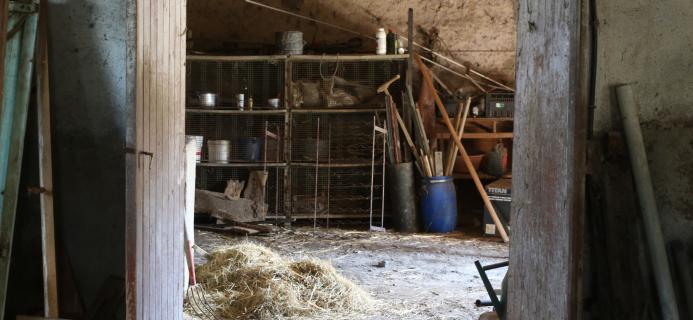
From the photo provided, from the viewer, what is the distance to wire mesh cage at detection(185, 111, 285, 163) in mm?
8188

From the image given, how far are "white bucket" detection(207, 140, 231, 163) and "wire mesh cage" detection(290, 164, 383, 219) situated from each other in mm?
857

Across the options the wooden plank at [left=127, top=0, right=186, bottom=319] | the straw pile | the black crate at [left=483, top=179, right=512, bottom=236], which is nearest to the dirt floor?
the black crate at [left=483, top=179, right=512, bottom=236]

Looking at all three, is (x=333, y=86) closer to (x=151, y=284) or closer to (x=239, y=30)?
(x=239, y=30)

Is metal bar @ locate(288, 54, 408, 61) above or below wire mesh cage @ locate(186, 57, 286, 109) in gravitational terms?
above

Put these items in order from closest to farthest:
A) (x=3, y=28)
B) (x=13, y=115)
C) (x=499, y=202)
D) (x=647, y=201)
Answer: (x=647, y=201)
(x=3, y=28)
(x=13, y=115)
(x=499, y=202)

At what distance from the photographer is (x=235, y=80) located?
8.45 m

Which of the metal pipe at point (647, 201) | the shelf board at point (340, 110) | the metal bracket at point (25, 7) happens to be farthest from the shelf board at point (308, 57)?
the metal pipe at point (647, 201)

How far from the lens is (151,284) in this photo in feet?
8.72

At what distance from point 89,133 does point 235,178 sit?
5.66 metres

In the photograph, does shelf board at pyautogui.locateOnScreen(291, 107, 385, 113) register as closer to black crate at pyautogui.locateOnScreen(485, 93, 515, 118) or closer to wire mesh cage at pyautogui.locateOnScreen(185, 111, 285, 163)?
wire mesh cage at pyautogui.locateOnScreen(185, 111, 285, 163)

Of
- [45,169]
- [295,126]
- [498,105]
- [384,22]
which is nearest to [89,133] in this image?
[45,169]

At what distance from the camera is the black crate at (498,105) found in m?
8.01

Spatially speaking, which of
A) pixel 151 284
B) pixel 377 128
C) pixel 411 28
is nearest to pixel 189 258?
pixel 151 284

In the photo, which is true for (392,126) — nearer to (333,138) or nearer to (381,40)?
(333,138)
